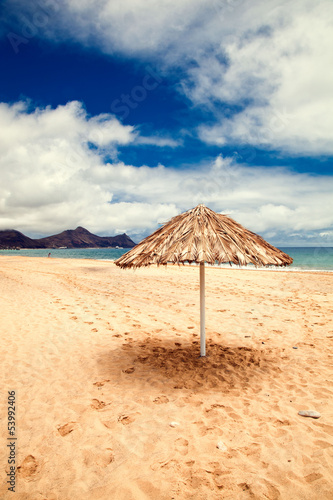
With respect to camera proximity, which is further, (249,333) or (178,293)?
(178,293)

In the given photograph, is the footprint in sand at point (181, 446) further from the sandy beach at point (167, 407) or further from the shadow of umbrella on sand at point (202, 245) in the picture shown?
the shadow of umbrella on sand at point (202, 245)

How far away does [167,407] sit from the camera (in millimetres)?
3418

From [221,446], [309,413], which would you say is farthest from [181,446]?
[309,413]

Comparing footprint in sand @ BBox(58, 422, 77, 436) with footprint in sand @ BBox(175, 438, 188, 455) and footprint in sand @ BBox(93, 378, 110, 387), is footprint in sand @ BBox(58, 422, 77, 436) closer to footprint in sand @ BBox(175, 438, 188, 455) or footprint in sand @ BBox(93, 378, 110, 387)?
footprint in sand @ BBox(93, 378, 110, 387)

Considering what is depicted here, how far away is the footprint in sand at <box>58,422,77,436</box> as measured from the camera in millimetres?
2971

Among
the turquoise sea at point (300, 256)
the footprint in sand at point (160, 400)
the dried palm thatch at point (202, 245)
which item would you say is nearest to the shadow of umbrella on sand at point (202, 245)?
the dried palm thatch at point (202, 245)

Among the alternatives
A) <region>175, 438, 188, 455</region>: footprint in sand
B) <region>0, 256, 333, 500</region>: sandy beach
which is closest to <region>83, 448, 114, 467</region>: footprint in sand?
<region>0, 256, 333, 500</region>: sandy beach

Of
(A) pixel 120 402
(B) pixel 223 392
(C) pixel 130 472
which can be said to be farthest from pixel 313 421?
(A) pixel 120 402

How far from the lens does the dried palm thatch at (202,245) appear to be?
388cm

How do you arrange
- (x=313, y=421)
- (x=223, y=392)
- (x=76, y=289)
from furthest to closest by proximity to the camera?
(x=76, y=289)
(x=223, y=392)
(x=313, y=421)

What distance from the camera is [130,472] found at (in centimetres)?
246

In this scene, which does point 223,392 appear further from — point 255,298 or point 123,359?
point 255,298

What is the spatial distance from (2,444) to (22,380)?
1.40 metres

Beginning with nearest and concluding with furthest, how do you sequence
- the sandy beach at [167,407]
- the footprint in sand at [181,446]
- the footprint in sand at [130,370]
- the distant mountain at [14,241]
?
the sandy beach at [167,407] < the footprint in sand at [181,446] < the footprint in sand at [130,370] < the distant mountain at [14,241]
